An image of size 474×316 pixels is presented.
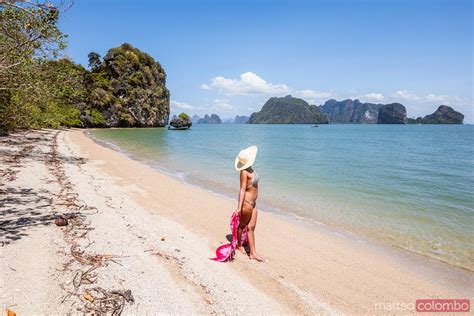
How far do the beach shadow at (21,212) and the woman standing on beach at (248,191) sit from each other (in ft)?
13.8

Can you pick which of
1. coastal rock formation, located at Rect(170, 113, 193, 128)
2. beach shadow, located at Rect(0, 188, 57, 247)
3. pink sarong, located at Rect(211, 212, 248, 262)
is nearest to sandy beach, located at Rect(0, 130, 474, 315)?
beach shadow, located at Rect(0, 188, 57, 247)

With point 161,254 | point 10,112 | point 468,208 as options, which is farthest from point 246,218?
point 10,112

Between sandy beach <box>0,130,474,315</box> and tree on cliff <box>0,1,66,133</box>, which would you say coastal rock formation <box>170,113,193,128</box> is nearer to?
tree on cliff <box>0,1,66,133</box>

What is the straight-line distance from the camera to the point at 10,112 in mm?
19672

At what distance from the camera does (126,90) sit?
289ft

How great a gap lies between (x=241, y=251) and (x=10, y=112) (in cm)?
2156

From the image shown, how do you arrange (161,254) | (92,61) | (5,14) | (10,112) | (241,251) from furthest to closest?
(92,61)
(10,112)
(5,14)
(241,251)
(161,254)

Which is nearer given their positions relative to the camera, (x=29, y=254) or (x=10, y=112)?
(x=29, y=254)

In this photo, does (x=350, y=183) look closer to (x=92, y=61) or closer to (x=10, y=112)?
(x=10, y=112)

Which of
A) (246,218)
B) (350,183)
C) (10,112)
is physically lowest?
(350,183)

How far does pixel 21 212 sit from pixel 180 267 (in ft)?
15.2

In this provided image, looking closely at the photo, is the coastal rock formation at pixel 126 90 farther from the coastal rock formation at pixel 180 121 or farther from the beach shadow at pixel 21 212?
the beach shadow at pixel 21 212

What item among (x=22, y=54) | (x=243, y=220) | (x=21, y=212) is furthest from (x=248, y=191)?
(x=22, y=54)

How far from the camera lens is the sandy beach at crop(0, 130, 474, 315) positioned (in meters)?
3.91
